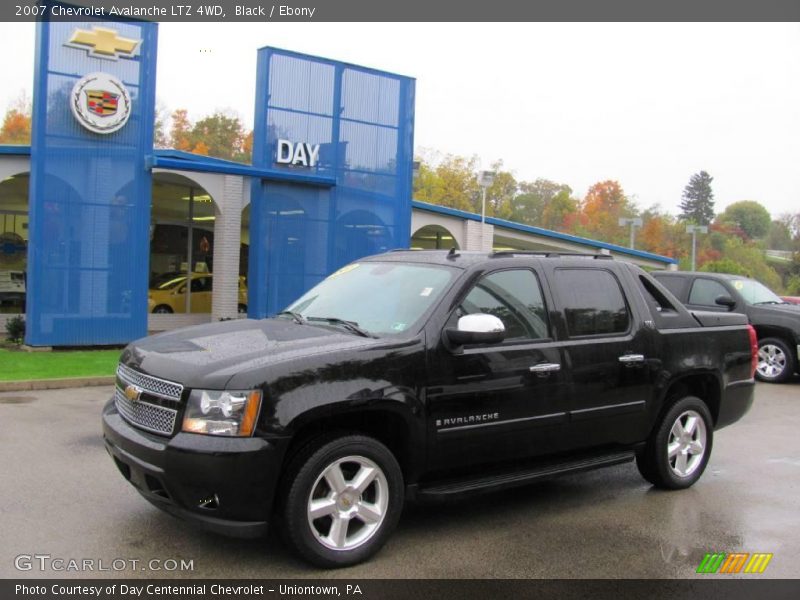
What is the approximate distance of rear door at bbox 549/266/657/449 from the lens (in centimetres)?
531

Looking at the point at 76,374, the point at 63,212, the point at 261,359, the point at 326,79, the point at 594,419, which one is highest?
the point at 326,79

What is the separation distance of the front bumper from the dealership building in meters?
10.8

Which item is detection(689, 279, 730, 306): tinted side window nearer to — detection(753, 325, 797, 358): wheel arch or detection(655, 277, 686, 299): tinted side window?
detection(655, 277, 686, 299): tinted side window

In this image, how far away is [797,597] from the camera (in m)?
4.18

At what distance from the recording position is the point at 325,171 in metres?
16.2

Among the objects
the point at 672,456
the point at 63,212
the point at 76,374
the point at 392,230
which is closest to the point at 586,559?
the point at 672,456

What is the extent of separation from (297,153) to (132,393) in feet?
39.0

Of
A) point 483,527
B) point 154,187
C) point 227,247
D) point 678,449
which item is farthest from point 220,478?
point 154,187

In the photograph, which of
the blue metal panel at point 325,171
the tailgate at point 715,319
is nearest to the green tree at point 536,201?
the blue metal panel at point 325,171

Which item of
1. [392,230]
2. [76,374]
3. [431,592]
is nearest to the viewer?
[431,592]

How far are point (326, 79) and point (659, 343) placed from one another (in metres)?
12.0

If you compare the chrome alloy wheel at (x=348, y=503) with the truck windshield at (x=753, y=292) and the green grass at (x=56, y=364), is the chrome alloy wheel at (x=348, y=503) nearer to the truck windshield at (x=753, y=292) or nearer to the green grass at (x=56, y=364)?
the green grass at (x=56, y=364)

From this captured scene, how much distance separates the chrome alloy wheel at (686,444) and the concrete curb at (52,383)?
7.84 metres

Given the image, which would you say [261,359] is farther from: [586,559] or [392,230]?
[392,230]
